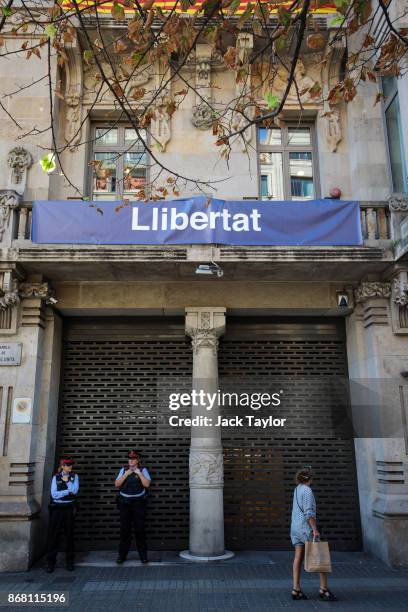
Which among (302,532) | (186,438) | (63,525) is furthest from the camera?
(186,438)

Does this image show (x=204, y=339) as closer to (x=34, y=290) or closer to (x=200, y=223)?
(x=200, y=223)

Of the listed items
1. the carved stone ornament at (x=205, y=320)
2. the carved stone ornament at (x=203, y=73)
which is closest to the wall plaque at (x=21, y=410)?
the carved stone ornament at (x=205, y=320)

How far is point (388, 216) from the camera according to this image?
32.5 feet

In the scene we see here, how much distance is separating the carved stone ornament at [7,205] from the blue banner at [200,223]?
421mm

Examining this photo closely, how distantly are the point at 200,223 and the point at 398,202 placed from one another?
3.69m

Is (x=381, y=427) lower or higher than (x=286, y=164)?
lower

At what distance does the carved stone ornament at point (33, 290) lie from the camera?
995 cm

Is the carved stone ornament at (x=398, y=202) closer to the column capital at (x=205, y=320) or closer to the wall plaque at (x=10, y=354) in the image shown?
the column capital at (x=205, y=320)

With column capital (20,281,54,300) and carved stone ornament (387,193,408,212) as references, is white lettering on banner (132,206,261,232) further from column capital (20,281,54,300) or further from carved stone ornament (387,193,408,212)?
carved stone ornament (387,193,408,212)

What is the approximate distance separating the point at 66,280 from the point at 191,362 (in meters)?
3.04

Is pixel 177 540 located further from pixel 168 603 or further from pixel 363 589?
pixel 363 589

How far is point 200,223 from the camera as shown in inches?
371

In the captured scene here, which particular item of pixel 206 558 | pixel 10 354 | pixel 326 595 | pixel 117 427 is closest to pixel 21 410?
pixel 10 354

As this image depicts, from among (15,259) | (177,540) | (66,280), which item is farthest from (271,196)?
(177,540)
